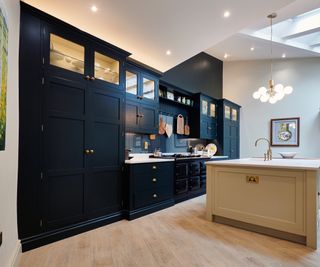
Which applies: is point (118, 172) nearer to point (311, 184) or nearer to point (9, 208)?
point (9, 208)

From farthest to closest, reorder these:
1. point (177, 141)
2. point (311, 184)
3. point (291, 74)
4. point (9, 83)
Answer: point (291, 74) → point (177, 141) → point (311, 184) → point (9, 83)

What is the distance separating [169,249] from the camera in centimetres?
210

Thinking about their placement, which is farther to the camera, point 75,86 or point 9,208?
point 75,86

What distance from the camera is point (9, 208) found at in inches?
67.7

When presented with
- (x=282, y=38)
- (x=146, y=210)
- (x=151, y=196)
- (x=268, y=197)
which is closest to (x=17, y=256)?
(x=146, y=210)

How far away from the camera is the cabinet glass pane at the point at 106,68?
274 cm

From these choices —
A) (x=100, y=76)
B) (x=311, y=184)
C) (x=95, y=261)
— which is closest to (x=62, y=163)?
(x=95, y=261)

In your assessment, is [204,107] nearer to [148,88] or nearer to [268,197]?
[148,88]

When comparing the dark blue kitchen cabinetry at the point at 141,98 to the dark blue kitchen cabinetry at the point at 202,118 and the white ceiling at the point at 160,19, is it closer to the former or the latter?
the white ceiling at the point at 160,19

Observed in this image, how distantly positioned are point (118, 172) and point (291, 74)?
6247mm

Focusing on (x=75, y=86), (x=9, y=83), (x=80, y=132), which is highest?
(x=75, y=86)

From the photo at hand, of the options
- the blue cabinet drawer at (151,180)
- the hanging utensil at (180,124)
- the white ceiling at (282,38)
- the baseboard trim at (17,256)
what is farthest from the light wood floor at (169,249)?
the white ceiling at (282,38)

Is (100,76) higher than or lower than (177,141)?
higher

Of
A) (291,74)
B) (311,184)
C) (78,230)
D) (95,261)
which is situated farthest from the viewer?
(291,74)
